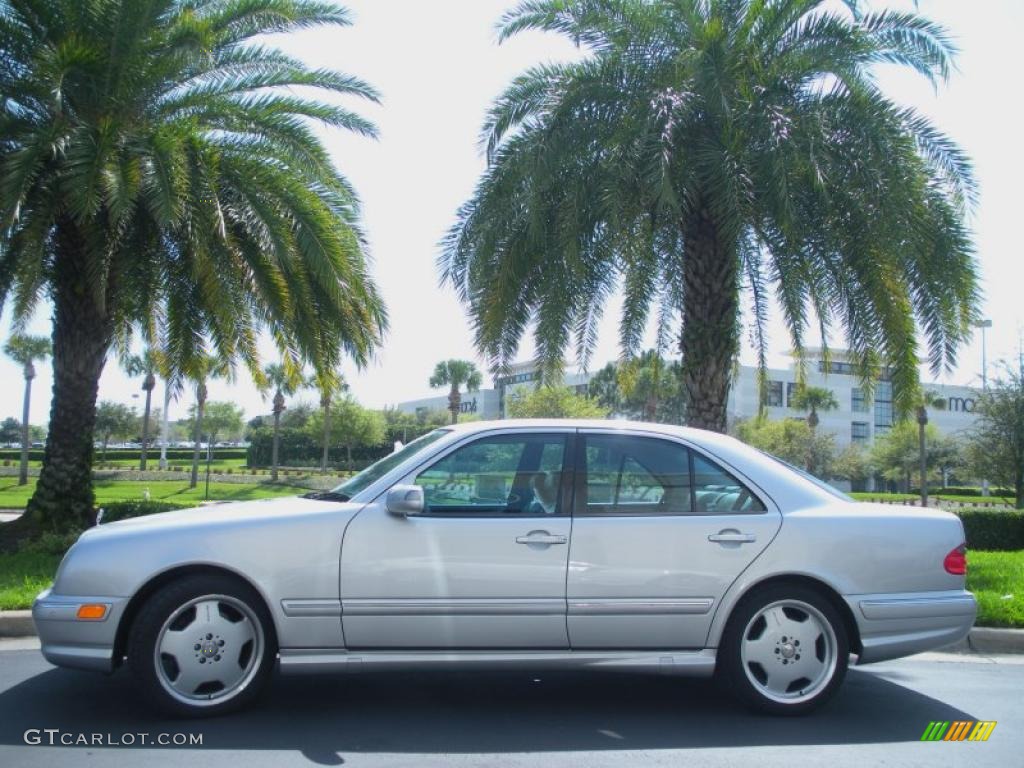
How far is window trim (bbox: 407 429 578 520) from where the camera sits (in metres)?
4.93

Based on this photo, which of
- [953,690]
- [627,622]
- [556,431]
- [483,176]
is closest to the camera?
[627,622]

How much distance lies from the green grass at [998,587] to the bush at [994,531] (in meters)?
3.17

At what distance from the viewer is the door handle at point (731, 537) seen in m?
4.97

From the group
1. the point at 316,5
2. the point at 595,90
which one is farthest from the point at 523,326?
the point at 316,5

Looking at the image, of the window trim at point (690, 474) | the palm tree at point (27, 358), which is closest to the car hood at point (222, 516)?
the window trim at point (690, 474)

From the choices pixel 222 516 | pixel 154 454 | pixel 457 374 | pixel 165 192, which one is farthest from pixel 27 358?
pixel 222 516

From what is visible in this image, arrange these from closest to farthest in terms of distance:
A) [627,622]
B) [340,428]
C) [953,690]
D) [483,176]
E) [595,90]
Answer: [627,622] < [953,690] < [595,90] < [483,176] < [340,428]

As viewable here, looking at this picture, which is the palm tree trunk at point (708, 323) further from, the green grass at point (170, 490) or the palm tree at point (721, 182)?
the green grass at point (170, 490)

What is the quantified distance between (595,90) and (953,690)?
7842 mm

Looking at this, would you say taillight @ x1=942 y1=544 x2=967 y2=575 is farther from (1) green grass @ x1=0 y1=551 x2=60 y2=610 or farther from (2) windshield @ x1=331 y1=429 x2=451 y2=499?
(1) green grass @ x1=0 y1=551 x2=60 y2=610

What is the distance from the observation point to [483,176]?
1192 centimetres

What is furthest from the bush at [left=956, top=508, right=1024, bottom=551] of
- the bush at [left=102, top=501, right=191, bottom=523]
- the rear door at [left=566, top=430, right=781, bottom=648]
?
the bush at [left=102, top=501, right=191, bottom=523]

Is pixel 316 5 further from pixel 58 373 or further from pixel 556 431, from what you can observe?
pixel 556 431

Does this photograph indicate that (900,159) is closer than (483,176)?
Yes
